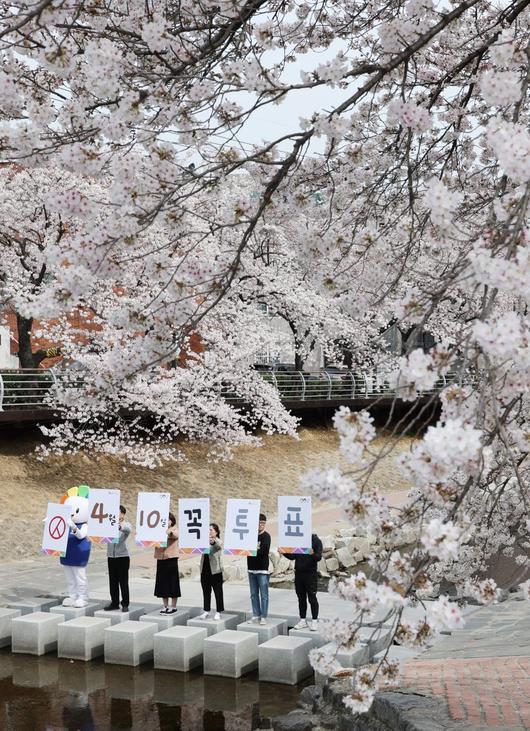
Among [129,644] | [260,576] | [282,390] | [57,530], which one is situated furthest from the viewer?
[282,390]

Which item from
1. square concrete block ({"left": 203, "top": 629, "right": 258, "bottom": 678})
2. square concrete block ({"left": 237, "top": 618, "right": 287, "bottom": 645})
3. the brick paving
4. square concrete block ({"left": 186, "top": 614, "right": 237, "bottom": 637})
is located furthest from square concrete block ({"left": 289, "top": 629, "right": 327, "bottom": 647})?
the brick paving

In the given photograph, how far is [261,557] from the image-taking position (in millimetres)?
10766

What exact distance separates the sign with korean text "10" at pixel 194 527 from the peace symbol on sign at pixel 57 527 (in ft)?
5.61

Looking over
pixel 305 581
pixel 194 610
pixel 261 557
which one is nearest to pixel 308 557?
pixel 305 581

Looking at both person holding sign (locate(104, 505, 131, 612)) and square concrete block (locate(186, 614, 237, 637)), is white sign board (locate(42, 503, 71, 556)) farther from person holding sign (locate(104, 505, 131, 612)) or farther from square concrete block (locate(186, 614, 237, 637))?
square concrete block (locate(186, 614, 237, 637))

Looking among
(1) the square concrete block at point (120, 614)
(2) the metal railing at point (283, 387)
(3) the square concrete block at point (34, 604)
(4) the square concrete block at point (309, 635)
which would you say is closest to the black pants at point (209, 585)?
(1) the square concrete block at point (120, 614)

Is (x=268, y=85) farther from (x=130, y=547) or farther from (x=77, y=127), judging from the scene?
(x=130, y=547)

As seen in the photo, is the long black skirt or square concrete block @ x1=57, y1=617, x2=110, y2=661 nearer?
square concrete block @ x1=57, y1=617, x2=110, y2=661

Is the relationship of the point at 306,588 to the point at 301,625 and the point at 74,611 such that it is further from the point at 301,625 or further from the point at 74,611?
the point at 74,611

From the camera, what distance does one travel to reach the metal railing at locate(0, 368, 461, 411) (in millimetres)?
19828

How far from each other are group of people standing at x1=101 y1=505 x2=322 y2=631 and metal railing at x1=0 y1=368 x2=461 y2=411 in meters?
5.09

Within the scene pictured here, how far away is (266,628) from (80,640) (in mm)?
2282

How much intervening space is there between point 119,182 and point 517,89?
78.6 inches

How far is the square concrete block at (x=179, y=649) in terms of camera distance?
10.0 m
